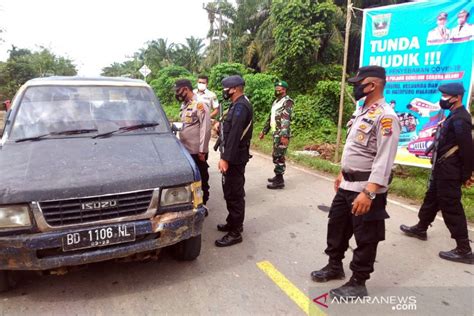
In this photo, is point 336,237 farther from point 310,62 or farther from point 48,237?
point 310,62

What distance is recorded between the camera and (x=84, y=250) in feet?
8.38

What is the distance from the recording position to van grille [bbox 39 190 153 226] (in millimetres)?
2451

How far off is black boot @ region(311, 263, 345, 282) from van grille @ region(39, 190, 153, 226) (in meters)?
1.57

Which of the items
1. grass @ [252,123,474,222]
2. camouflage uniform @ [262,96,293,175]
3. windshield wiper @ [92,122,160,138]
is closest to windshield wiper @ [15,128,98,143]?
windshield wiper @ [92,122,160,138]

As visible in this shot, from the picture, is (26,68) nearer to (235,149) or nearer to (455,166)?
(235,149)

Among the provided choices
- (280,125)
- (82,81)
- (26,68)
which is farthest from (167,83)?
(26,68)

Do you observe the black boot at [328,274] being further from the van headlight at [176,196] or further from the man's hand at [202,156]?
the man's hand at [202,156]

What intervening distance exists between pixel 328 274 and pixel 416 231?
157 centimetres

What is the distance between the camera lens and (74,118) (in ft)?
11.3

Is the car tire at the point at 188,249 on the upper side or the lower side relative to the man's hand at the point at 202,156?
lower

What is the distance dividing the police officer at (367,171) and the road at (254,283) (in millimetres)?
403

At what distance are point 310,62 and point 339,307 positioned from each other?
12.8 m

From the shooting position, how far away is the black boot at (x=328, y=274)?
3.01m

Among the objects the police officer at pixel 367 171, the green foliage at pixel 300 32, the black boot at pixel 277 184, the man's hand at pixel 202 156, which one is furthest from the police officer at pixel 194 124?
the green foliage at pixel 300 32
